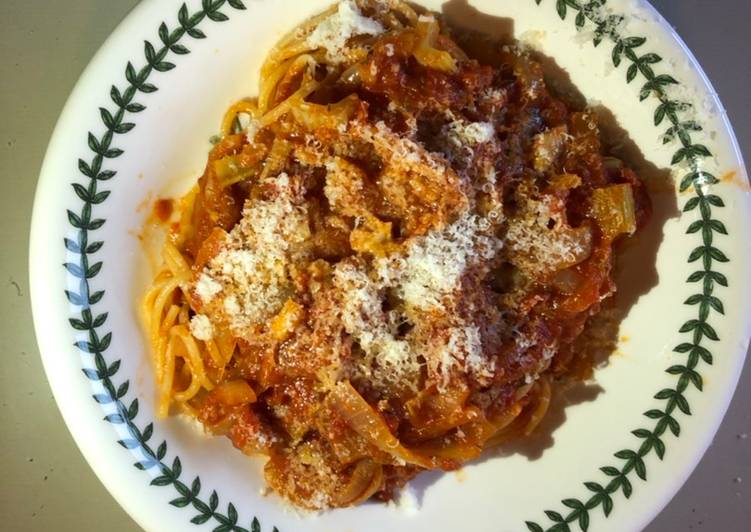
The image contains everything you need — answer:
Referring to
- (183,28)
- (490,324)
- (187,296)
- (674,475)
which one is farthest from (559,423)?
(183,28)

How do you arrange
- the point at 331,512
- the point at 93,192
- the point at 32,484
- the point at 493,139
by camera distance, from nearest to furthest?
1. the point at 493,139
2. the point at 93,192
3. the point at 331,512
4. the point at 32,484

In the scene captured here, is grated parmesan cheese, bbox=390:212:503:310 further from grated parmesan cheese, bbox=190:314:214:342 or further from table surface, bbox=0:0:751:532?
table surface, bbox=0:0:751:532

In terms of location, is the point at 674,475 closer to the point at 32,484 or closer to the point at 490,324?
the point at 490,324

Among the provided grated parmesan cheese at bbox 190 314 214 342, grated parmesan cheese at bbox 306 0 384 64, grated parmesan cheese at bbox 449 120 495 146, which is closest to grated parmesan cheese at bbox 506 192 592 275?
grated parmesan cheese at bbox 449 120 495 146

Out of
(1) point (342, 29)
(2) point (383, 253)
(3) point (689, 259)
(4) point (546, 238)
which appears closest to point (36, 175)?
(1) point (342, 29)

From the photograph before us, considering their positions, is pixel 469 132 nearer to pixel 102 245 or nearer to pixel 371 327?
pixel 371 327

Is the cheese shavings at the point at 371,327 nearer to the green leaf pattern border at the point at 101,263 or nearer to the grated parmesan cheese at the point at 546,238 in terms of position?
the grated parmesan cheese at the point at 546,238

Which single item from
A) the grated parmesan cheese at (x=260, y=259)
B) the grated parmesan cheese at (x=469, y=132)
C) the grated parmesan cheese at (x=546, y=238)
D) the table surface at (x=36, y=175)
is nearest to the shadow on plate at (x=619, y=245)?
the grated parmesan cheese at (x=546, y=238)
